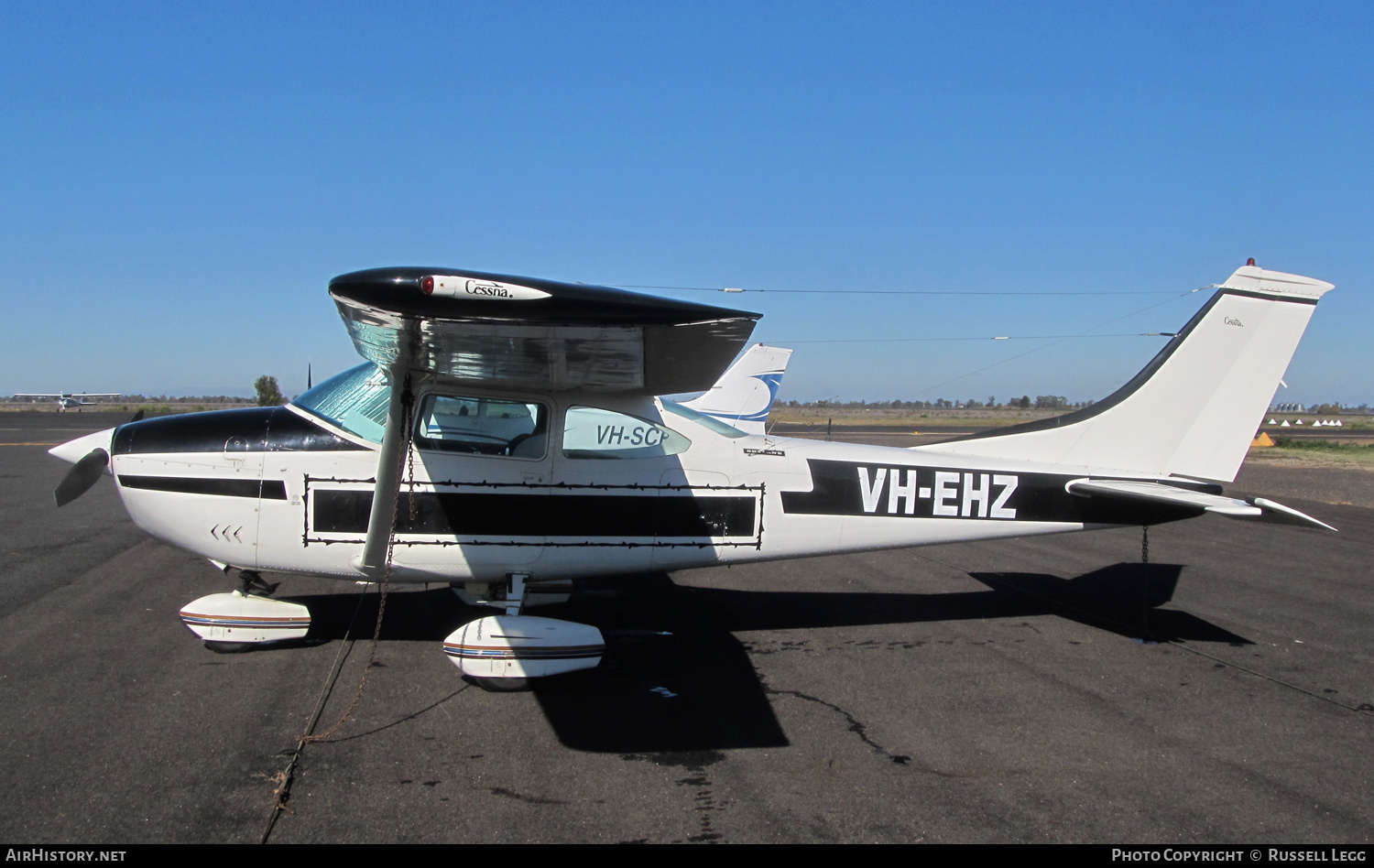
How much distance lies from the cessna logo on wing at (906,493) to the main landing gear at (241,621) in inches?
141

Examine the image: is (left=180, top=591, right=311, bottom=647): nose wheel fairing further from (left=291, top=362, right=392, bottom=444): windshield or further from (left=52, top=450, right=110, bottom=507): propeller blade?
(left=291, top=362, right=392, bottom=444): windshield

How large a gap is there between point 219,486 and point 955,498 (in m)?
5.27

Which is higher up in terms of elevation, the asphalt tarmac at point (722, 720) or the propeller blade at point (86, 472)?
the propeller blade at point (86, 472)

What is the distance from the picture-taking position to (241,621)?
A: 5.26 meters

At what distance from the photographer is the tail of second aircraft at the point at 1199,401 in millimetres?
6160

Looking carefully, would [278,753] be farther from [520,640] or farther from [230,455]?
[230,455]

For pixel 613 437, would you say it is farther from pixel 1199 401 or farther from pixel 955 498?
pixel 1199 401

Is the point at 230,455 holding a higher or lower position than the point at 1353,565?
higher

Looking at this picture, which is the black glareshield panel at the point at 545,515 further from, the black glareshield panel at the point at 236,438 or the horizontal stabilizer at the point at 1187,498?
the horizontal stabilizer at the point at 1187,498

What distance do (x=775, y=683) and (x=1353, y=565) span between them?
7.98m

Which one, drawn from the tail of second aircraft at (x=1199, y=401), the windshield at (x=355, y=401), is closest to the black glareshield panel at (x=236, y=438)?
the windshield at (x=355, y=401)

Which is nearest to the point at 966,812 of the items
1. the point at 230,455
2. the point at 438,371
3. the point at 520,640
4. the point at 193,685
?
the point at 520,640

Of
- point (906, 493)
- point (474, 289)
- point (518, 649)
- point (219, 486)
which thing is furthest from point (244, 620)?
point (906, 493)

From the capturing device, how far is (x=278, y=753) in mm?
3859
